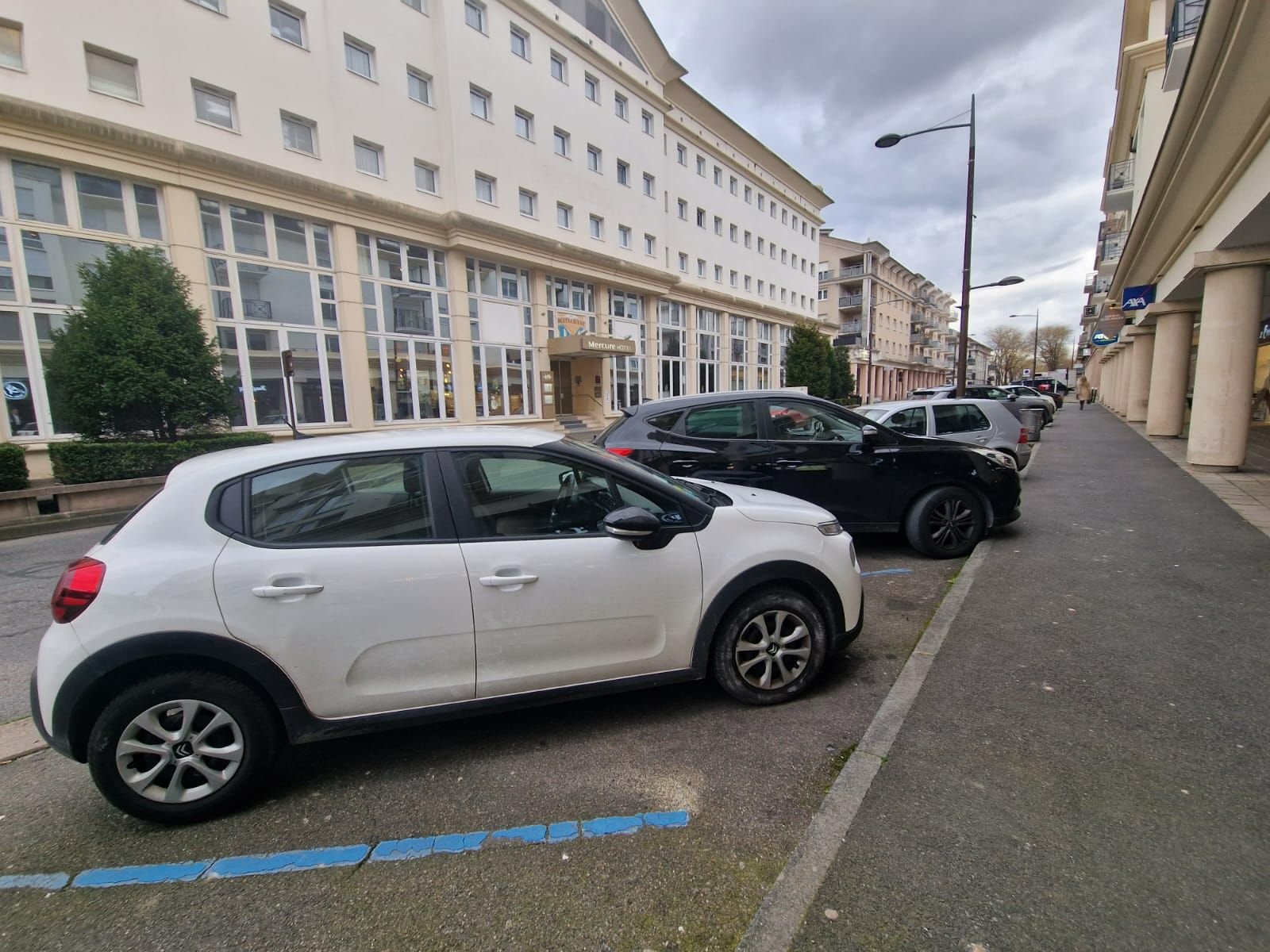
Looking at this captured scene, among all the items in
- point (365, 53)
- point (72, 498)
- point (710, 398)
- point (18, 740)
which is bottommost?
point (18, 740)

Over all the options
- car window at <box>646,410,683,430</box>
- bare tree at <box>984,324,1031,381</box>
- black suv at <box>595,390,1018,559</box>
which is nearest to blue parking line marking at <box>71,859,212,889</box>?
black suv at <box>595,390,1018,559</box>

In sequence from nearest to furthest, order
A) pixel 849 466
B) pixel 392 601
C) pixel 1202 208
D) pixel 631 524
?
pixel 392 601 → pixel 631 524 → pixel 849 466 → pixel 1202 208

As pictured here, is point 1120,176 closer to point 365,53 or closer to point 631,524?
point 365,53

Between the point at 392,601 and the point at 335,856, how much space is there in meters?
1.01

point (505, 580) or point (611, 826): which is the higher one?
point (505, 580)

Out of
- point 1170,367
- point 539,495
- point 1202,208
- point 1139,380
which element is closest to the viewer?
point 539,495

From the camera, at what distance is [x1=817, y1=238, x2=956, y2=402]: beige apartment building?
60.1 meters

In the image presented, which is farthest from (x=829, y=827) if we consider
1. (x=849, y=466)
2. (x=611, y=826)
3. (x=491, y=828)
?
(x=849, y=466)

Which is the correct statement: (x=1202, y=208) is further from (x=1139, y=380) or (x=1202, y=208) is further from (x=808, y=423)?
(x=1139, y=380)

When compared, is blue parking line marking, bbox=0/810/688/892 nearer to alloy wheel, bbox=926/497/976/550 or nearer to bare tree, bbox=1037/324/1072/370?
alloy wheel, bbox=926/497/976/550

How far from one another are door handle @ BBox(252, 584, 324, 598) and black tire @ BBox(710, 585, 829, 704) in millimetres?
2031

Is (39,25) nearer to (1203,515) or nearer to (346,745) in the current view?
(346,745)

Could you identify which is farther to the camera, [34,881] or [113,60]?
[113,60]

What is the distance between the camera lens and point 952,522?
19.7 feet
